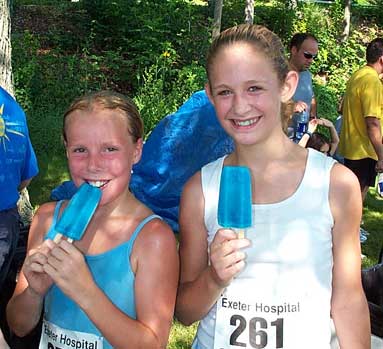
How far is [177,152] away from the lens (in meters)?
6.28

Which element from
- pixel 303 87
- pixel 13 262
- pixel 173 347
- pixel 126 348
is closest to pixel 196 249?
pixel 126 348

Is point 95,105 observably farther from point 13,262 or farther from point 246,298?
point 13,262

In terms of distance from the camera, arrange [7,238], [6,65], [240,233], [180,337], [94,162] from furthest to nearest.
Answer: [6,65] → [180,337] → [7,238] → [94,162] → [240,233]

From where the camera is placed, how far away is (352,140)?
5938 mm

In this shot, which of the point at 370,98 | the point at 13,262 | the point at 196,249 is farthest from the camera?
the point at 370,98

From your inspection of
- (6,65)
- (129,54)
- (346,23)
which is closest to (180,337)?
(6,65)

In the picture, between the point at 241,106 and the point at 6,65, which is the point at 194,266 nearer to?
the point at 241,106

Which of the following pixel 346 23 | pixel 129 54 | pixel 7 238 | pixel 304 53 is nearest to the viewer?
pixel 7 238

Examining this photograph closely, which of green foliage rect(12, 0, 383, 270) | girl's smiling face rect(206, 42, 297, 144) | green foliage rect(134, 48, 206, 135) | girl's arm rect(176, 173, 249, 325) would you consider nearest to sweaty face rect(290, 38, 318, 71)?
green foliage rect(12, 0, 383, 270)

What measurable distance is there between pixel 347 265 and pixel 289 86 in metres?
0.63

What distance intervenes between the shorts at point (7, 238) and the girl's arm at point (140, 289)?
51.5 inches

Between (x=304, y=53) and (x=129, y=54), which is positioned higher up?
(x=129, y=54)

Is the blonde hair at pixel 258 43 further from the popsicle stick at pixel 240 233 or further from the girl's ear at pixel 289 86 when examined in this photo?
the popsicle stick at pixel 240 233

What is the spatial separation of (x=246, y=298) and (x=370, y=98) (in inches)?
164
